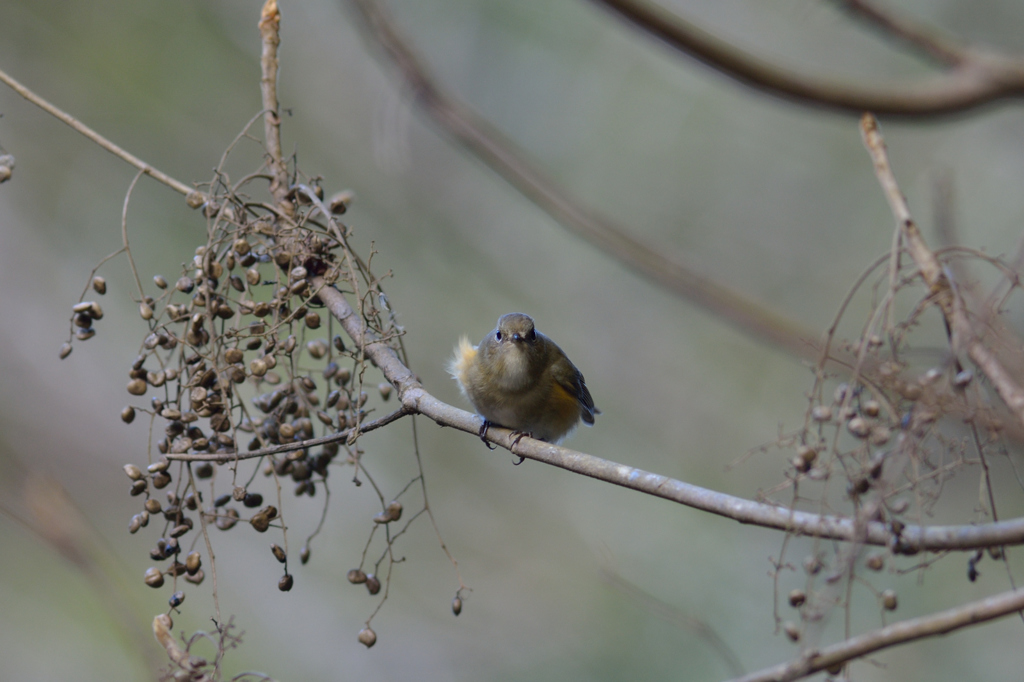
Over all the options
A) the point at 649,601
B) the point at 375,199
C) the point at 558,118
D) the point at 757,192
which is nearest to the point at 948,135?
the point at 757,192

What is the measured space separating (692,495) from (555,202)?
4.84 ft

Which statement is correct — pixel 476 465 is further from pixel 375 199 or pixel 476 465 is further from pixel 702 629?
pixel 702 629

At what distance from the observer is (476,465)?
11.2 m

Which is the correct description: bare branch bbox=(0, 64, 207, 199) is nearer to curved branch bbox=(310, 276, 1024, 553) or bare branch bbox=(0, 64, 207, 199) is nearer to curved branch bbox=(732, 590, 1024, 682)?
curved branch bbox=(310, 276, 1024, 553)

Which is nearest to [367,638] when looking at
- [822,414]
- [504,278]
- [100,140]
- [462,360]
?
[822,414]

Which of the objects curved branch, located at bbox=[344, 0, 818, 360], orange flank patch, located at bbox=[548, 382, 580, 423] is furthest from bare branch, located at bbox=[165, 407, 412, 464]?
orange flank patch, located at bbox=[548, 382, 580, 423]

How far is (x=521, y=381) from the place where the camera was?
4383mm

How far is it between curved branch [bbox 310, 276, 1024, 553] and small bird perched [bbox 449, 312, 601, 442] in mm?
1187

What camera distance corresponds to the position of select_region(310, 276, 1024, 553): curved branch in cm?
165

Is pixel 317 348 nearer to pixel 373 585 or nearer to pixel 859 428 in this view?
pixel 373 585

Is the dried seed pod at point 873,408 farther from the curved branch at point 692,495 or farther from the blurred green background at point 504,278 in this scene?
the blurred green background at point 504,278

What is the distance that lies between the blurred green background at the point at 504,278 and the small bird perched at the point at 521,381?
4134 mm

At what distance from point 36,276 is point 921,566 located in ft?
29.7

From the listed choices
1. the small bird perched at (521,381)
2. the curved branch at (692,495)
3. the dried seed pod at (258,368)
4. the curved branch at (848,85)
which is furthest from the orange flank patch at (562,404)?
the curved branch at (848,85)
